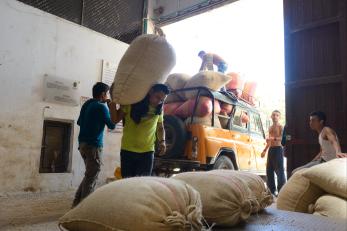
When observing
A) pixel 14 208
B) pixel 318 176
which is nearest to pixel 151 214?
pixel 318 176

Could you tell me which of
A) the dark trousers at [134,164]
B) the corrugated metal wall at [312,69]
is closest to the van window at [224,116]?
the corrugated metal wall at [312,69]

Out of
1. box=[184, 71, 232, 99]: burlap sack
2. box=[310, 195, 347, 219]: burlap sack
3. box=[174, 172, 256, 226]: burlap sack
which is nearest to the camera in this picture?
box=[174, 172, 256, 226]: burlap sack

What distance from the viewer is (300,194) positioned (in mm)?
2061

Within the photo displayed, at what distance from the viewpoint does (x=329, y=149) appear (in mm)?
3627

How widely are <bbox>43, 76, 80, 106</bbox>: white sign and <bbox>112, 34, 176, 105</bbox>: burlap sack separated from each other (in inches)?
126

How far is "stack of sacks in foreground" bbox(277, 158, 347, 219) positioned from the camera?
6.02 feet

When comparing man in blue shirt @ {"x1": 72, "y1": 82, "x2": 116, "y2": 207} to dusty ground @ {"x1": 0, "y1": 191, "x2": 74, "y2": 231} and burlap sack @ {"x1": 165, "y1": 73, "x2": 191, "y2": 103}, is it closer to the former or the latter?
dusty ground @ {"x1": 0, "y1": 191, "x2": 74, "y2": 231}

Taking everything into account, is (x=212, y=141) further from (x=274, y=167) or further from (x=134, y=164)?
(x=134, y=164)

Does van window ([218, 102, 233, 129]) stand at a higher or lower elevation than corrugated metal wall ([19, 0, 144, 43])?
lower

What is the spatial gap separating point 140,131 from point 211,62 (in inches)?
154

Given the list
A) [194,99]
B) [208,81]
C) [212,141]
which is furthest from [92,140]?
[208,81]

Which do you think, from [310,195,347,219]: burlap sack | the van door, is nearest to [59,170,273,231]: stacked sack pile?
[310,195,347,219]: burlap sack

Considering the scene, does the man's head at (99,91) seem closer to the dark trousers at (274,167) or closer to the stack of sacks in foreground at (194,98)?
the stack of sacks in foreground at (194,98)

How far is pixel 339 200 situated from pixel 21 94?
498 centimetres
